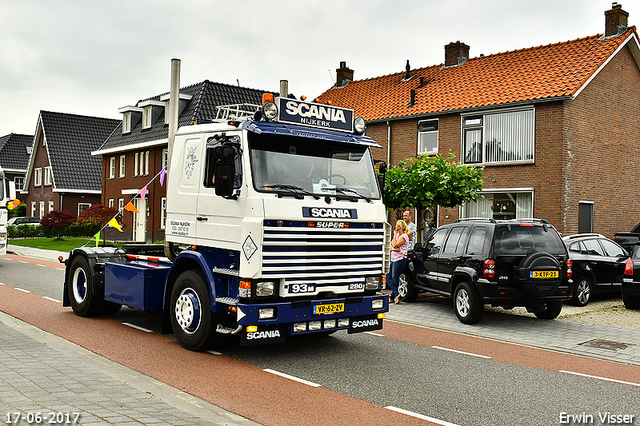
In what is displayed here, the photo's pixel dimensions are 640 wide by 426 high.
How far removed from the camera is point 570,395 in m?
6.38

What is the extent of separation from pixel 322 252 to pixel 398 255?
19.1 feet

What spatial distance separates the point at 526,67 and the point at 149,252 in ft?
56.8

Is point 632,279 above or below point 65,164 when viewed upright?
below

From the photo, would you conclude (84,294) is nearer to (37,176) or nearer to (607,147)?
(607,147)

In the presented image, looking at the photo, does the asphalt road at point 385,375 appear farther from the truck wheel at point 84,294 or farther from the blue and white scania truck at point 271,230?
the blue and white scania truck at point 271,230

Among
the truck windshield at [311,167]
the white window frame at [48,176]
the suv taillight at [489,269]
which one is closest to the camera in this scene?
the truck windshield at [311,167]

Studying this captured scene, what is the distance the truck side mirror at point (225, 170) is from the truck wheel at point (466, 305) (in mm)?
5383

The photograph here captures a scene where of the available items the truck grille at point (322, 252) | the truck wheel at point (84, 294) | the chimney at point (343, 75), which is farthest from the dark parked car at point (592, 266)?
the chimney at point (343, 75)

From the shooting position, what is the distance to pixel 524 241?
10.7 metres

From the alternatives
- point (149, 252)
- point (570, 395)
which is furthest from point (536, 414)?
point (149, 252)

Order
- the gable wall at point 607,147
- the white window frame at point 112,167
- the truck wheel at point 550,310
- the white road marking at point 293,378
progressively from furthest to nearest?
the white window frame at point 112,167 → the gable wall at point 607,147 → the truck wheel at point 550,310 → the white road marking at point 293,378

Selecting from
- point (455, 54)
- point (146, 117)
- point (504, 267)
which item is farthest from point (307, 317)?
point (146, 117)

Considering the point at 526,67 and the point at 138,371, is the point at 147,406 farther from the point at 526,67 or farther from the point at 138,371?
the point at 526,67

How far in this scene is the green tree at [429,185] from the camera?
623 inches
